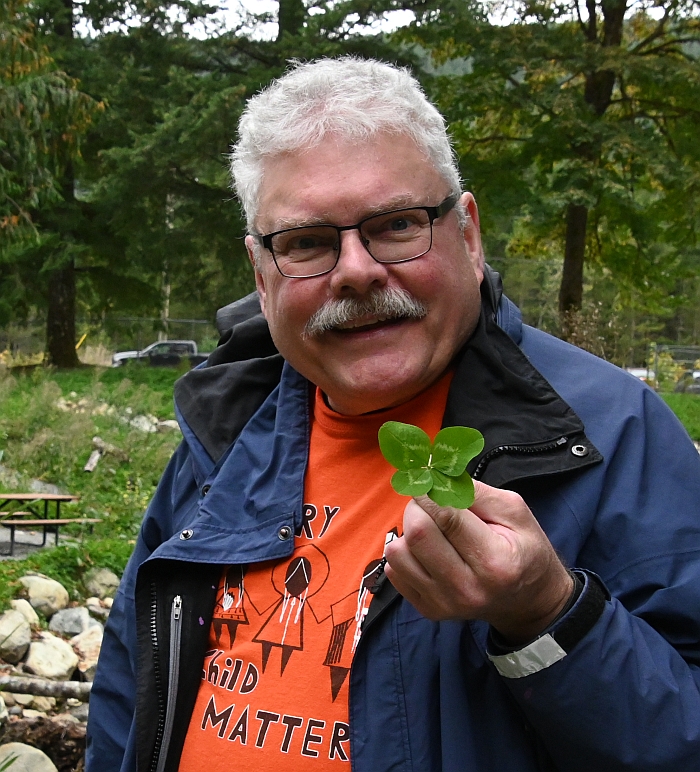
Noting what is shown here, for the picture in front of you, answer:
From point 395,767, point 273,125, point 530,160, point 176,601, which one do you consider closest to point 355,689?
point 395,767

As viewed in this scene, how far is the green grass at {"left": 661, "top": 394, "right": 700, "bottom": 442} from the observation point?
14891 mm

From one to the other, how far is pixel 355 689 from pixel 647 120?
669 inches

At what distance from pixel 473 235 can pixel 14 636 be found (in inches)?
150

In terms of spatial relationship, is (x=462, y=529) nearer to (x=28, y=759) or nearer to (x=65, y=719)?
(x=28, y=759)

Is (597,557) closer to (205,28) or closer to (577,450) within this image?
(577,450)

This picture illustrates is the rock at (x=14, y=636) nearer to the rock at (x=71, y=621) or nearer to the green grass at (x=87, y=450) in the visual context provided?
the rock at (x=71, y=621)

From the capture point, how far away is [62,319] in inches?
860

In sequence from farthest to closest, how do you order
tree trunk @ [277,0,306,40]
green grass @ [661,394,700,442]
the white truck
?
the white truck < tree trunk @ [277,0,306,40] < green grass @ [661,394,700,442]

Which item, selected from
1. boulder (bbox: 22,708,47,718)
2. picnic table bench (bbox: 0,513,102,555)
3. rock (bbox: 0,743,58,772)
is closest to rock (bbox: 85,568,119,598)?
picnic table bench (bbox: 0,513,102,555)

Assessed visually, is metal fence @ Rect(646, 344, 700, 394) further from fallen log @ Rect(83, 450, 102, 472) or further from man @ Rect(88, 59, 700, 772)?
man @ Rect(88, 59, 700, 772)

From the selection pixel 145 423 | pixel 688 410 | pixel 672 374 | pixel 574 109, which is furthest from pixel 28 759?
pixel 672 374

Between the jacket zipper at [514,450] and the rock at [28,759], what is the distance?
2.79m

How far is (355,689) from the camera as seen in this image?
63.1 inches

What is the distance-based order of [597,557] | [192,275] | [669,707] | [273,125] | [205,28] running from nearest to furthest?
1. [669,707]
2. [597,557]
3. [273,125]
4. [205,28]
5. [192,275]
